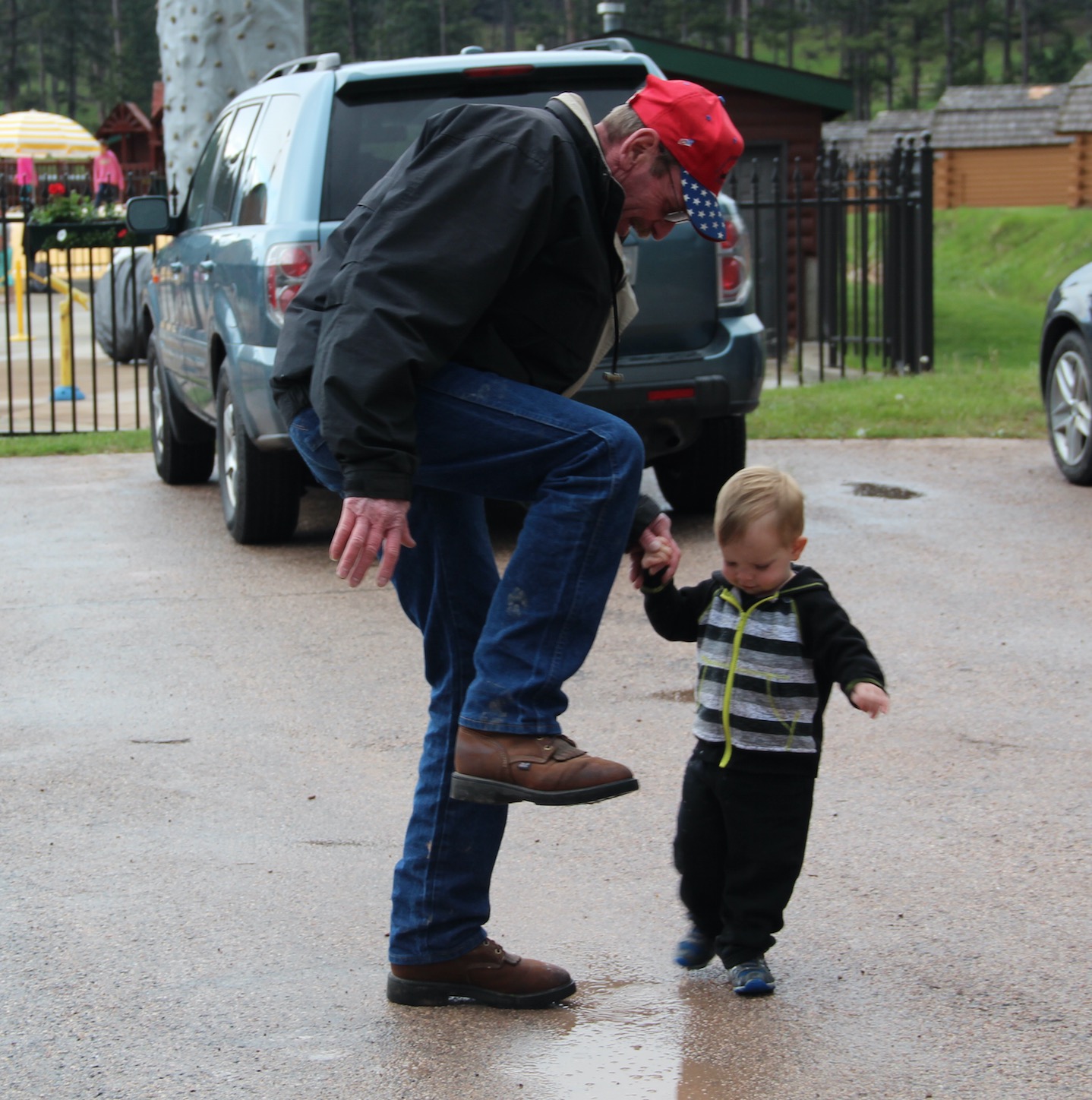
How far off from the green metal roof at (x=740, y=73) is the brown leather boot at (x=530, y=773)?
17622 millimetres

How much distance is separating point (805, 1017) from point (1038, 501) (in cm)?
572

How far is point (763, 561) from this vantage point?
9.93 ft

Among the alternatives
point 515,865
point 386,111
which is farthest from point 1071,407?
point 515,865

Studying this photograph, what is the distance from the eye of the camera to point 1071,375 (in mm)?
8523

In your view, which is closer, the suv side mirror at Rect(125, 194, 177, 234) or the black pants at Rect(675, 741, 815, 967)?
the black pants at Rect(675, 741, 815, 967)

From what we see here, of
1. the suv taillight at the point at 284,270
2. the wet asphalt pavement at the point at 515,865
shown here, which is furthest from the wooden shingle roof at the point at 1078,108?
the suv taillight at the point at 284,270

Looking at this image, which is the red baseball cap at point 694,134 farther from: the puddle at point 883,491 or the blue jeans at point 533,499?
the puddle at point 883,491

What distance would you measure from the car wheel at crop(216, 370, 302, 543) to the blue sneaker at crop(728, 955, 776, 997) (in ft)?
14.8

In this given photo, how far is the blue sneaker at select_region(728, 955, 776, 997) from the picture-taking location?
309 cm

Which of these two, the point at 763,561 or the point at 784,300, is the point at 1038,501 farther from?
the point at 784,300

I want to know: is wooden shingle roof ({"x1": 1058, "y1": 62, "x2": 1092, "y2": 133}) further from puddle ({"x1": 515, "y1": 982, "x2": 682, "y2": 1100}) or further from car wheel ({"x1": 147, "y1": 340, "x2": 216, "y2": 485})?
puddle ({"x1": 515, "y1": 982, "x2": 682, "y2": 1100})

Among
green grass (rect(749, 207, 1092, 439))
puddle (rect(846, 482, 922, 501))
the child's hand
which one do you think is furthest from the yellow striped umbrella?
the child's hand

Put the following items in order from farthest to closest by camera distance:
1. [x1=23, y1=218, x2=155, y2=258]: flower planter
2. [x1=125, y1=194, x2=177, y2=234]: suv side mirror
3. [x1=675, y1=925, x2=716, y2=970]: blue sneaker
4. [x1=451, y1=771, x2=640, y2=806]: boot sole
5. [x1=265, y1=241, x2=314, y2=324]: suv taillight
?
[x1=23, y1=218, x2=155, y2=258]: flower planter, [x1=125, y1=194, x2=177, y2=234]: suv side mirror, [x1=265, y1=241, x2=314, y2=324]: suv taillight, [x1=675, y1=925, x2=716, y2=970]: blue sneaker, [x1=451, y1=771, x2=640, y2=806]: boot sole

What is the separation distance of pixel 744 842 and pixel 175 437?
686cm
